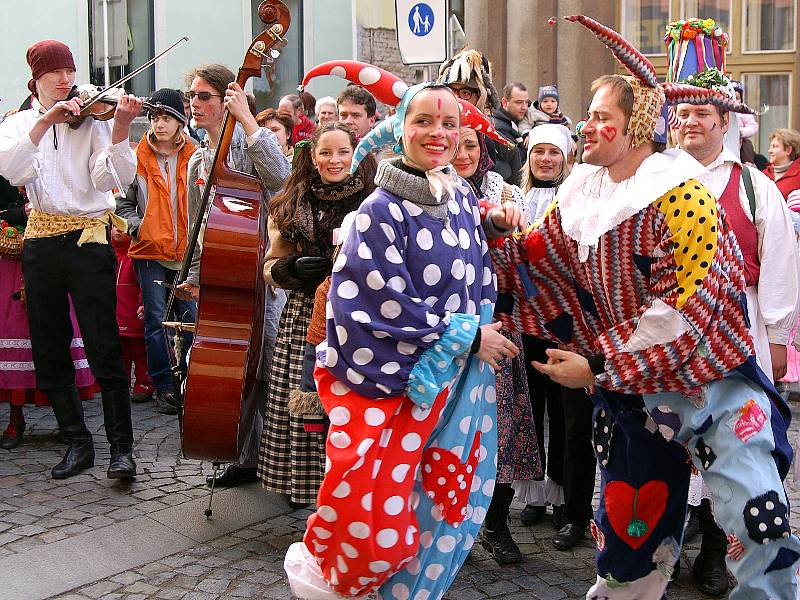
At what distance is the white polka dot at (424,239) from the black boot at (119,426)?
279 cm

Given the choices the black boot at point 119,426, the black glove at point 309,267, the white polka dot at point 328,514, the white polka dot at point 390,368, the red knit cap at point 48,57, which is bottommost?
the black boot at point 119,426

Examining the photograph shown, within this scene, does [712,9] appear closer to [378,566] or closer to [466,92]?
[466,92]

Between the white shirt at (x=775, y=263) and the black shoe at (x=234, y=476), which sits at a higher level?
the white shirt at (x=775, y=263)

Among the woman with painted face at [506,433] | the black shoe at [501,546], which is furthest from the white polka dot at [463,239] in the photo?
the black shoe at [501,546]

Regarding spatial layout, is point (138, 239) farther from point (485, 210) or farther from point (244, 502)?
point (485, 210)

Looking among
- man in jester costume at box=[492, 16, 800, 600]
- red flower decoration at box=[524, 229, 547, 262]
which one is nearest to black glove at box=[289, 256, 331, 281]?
man in jester costume at box=[492, 16, 800, 600]

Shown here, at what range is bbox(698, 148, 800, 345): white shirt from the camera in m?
4.05

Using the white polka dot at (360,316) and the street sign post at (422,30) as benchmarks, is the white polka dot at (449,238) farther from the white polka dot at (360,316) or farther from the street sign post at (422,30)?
the street sign post at (422,30)

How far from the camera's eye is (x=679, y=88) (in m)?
3.61

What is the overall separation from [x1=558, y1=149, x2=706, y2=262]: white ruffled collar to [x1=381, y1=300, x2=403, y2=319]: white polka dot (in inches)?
26.6

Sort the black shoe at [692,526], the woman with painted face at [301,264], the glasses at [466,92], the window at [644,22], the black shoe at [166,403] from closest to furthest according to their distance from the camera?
the woman with painted face at [301,264], the black shoe at [692,526], the glasses at [466,92], the black shoe at [166,403], the window at [644,22]

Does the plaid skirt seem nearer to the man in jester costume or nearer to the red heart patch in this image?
the man in jester costume

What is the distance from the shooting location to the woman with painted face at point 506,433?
4414mm

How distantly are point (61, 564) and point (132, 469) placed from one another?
1.04 meters
